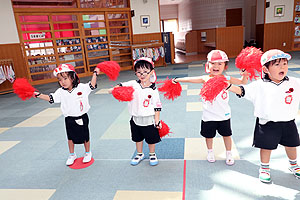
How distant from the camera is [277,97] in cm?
177

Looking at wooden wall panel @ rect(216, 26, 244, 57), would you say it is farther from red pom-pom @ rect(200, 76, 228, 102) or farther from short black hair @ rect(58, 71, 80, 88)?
red pom-pom @ rect(200, 76, 228, 102)

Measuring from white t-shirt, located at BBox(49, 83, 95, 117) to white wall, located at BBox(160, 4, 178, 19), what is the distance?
16540 millimetres

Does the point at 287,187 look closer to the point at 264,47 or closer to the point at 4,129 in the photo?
the point at 4,129

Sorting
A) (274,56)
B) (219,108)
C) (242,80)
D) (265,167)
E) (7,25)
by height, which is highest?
(7,25)

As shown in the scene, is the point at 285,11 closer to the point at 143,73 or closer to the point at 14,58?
the point at 143,73

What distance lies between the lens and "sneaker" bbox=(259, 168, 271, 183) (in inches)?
76.0

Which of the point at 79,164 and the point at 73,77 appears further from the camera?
the point at 79,164

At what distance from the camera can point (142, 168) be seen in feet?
7.66

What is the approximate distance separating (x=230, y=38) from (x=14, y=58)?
838cm

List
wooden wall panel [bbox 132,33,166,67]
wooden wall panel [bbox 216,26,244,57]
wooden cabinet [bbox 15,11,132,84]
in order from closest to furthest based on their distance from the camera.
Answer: wooden cabinet [bbox 15,11,132,84], wooden wall panel [bbox 132,33,166,67], wooden wall panel [bbox 216,26,244,57]

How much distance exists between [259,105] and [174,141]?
1.26 metres

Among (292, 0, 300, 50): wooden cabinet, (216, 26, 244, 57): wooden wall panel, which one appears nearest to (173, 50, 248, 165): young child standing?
(216, 26, 244, 57): wooden wall panel

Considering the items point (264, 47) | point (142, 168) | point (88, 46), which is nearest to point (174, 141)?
point (142, 168)

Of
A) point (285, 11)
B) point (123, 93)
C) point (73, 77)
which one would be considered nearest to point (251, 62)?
point (123, 93)
